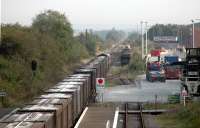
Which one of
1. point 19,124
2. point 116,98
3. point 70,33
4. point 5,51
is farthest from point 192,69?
point 70,33

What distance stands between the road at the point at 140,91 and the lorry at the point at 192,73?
2.50 m

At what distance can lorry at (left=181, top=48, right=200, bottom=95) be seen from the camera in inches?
1699

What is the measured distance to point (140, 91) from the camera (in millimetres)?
53688

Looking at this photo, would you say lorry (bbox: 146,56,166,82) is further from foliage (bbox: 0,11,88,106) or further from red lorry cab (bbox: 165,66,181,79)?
foliage (bbox: 0,11,88,106)

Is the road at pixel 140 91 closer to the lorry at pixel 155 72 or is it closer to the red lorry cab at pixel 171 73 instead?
the lorry at pixel 155 72

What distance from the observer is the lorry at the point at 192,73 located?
4316 cm

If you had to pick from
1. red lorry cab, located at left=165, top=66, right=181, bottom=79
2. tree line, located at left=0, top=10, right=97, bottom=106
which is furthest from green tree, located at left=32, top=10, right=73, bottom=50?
red lorry cab, located at left=165, top=66, right=181, bottom=79

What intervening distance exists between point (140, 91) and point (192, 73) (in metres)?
10.6

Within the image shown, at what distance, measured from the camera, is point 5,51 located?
51.2 metres

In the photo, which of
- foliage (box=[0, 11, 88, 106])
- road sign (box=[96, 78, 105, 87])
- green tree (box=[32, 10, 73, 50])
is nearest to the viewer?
road sign (box=[96, 78, 105, 87])

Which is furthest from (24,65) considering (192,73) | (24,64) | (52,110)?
(52,110)

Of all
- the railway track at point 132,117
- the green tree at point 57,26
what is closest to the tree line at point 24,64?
the railway track at point 132,117

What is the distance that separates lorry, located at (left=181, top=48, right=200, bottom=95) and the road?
2502 millimetres

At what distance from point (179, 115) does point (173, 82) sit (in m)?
32.6
